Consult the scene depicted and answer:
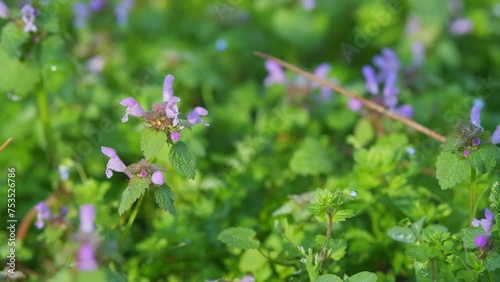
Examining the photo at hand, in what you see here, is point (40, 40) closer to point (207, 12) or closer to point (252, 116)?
point (252, 116)

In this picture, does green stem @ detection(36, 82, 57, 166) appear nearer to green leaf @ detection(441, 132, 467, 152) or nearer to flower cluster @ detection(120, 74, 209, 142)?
flower cluster @ detection(120, 74, 209, 142)

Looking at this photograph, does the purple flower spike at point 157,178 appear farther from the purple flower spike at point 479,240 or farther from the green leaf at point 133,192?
the purple flower spike at point 479,240

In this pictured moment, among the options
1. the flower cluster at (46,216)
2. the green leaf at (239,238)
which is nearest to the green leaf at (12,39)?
the flower cluster at (46,216)

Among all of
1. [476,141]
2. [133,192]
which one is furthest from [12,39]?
[476,141]

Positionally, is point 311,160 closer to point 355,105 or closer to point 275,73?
point 355,105

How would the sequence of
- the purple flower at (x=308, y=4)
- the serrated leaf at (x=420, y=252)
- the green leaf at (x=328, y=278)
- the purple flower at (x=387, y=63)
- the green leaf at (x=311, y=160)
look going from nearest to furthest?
the green leaf at (x=328, y=278) < the serrated leaf at (x=420, y=252) < the green leaf at (x=311, y=160) < the purple flower at (x=387, y=63) < the purple flower at (x=308, y=4)

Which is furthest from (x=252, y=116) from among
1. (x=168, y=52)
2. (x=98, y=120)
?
(x=98, y=120)

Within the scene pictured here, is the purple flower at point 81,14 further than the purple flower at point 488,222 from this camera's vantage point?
Yes
